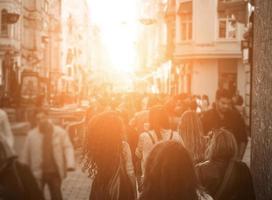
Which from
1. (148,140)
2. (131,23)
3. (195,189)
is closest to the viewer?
(195,189)

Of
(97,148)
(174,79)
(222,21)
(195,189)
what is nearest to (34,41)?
(97,148)

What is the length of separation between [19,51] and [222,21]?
26.1 m

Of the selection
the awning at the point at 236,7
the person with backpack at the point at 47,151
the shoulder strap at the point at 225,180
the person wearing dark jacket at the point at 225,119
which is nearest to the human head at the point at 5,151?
the person with backpack at the point at 47,151

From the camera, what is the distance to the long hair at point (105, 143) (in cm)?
458

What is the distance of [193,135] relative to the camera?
7.15 m

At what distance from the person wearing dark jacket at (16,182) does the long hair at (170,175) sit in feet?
2.83

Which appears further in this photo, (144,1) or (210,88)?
(144,1)

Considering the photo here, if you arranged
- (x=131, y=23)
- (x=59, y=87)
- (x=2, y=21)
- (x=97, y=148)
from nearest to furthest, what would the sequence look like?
1. (x=97, y=148)
2. (x=2, y=21)
3. (x=59, y=87)
4. (x=131, y=23)

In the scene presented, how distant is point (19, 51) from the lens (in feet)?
24.5

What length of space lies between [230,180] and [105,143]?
88 centimetres

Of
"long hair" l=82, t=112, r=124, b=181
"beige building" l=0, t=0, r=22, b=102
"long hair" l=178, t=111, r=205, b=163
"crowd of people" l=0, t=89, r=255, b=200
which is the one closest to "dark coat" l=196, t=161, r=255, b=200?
"crowd of people" l=0, t=89, r=255, b=200

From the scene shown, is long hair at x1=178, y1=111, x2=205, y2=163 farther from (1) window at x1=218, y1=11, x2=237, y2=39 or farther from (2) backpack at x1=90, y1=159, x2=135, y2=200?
(1) window at x1=218, y1=11, x2=237, y2=39

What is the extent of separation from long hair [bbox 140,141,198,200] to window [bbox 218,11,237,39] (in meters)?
29.2

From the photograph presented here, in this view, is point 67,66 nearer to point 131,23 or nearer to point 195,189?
point 195,189
